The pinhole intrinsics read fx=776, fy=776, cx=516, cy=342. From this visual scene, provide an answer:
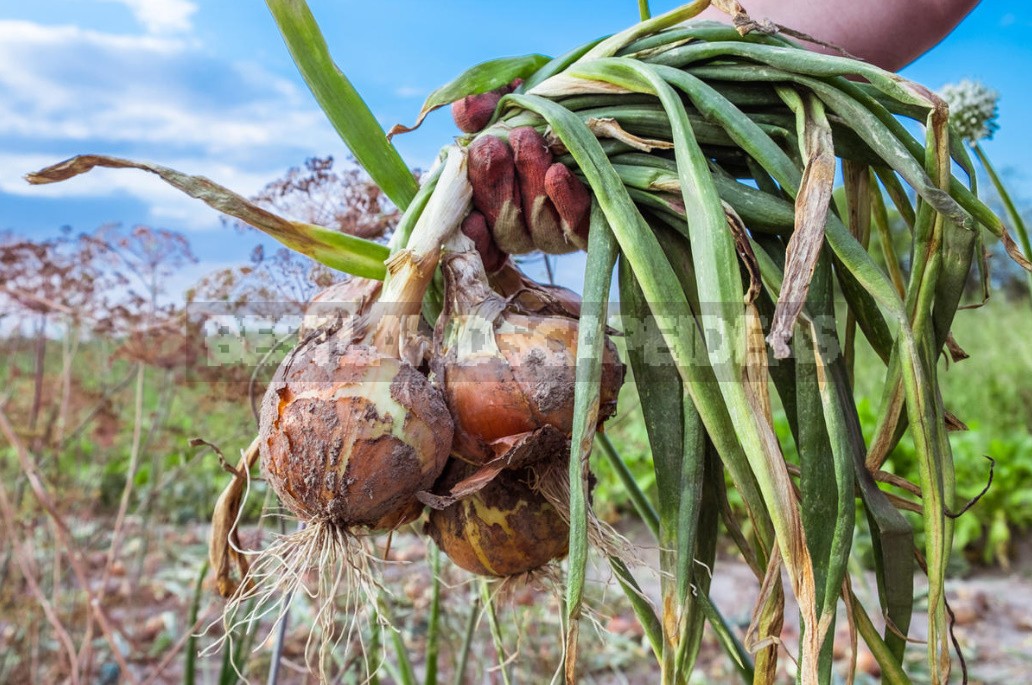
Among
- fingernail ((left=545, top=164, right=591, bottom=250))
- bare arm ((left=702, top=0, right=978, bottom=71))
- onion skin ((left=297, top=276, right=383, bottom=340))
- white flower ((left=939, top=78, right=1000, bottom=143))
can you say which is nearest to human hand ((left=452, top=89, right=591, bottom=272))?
fingernail ((left=545, top=164, right=591, bottom=250))

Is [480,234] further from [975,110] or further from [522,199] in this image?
[975,110]

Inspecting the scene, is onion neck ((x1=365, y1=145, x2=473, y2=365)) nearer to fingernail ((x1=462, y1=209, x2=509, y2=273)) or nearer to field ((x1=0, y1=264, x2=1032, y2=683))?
fingernail ((x1=462, y1=209, x2=509, y2=273))

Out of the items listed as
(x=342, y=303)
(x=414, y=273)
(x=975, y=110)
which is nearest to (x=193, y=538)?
(x=342, y=303)

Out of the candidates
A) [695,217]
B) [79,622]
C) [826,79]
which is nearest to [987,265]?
[826,79]

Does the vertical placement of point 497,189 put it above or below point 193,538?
above

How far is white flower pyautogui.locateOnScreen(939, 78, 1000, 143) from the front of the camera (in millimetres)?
1229

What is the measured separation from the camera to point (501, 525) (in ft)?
2.26

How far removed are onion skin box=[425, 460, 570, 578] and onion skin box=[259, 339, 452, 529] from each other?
2.1 inches

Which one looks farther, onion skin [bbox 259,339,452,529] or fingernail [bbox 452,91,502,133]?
fingernail [bbox 452,91,502,133]

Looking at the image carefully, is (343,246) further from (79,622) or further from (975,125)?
(79,622)

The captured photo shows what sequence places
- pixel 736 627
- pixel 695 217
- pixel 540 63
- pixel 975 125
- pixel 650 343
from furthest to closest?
pixel 736 627 < pixel 975 125 < pixel 540 63 < pixel 650 343 < pixel 695 217

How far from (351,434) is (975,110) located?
3.81 feet

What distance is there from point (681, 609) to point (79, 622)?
2.23 metres

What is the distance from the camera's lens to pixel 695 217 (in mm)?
→ 588
